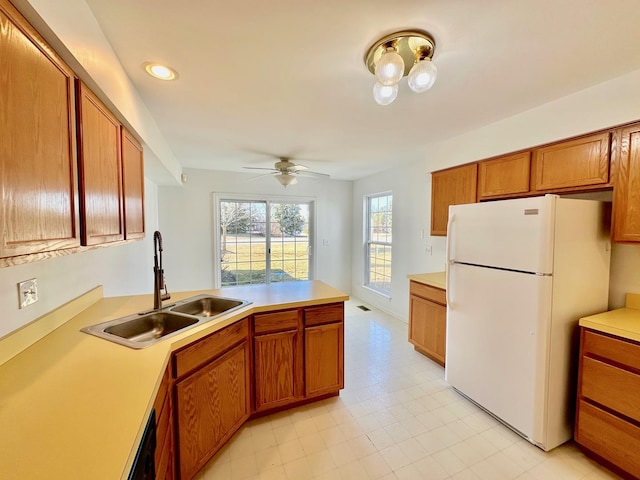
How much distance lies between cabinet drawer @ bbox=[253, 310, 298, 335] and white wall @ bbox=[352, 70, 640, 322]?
218 centimetres

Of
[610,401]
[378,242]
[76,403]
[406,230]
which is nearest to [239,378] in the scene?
[76,403]

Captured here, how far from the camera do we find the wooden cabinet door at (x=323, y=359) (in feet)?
6.85

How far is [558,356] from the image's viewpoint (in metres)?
1.75

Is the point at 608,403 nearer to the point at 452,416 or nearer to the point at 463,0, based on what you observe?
the point at 452,416

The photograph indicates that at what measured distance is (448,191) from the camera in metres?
2.86

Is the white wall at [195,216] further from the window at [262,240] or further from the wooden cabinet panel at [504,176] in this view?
the wooden cabinet panel at [504,176]

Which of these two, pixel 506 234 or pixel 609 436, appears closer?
pixel 609 436

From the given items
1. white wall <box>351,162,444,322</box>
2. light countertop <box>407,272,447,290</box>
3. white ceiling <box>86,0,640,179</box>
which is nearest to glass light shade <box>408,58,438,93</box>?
white ceiling <box>86,0,640,179</box>

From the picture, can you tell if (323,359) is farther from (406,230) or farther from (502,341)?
(406,230)

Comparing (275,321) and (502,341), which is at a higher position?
(275,321)

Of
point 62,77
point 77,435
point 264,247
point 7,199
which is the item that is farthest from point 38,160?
point 264,247

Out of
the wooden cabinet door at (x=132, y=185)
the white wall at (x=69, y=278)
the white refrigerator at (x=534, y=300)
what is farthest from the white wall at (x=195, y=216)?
the white refrigerator at (x=534, y=300)

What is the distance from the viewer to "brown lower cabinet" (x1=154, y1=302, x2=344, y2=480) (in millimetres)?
1349

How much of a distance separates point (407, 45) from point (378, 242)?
11.9ft
